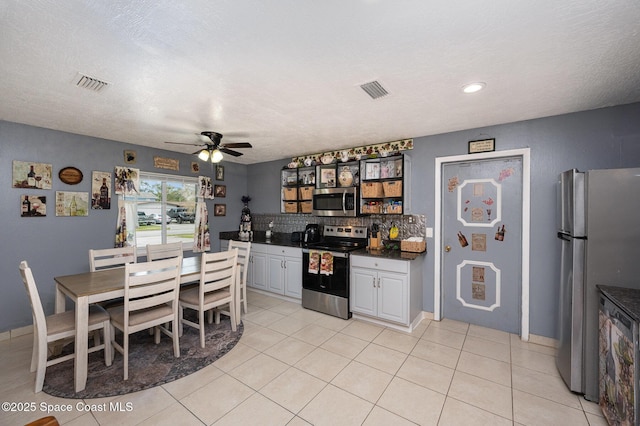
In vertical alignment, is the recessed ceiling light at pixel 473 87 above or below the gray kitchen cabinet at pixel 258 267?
above

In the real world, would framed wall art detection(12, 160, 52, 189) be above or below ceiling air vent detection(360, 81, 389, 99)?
below

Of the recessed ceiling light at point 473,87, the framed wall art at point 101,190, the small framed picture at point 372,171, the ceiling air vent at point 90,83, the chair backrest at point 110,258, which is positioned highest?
the recessed ceiling light at point 473,87

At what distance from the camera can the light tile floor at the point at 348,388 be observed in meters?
1.84

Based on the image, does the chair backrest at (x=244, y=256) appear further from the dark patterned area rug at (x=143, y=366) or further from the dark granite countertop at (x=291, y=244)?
the dark patterned area rug at (x=143, y=366)

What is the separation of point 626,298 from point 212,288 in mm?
3351

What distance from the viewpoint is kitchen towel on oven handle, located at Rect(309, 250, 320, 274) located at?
373 centimetres

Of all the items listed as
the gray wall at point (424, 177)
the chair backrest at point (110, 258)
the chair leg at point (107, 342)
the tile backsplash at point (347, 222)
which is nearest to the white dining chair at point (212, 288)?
the chair leg at point (107, 342)

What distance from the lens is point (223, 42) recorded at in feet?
5.14

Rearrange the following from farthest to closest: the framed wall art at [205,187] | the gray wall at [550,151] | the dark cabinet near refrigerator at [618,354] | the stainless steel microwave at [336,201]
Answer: the framed wall art at [205,187] < the stainless steel microwave at [336,201] < the gray wall at [550,151] < the dark cabinet near refrigerator at [618,354]

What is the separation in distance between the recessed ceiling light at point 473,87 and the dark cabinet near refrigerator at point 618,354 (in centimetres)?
172

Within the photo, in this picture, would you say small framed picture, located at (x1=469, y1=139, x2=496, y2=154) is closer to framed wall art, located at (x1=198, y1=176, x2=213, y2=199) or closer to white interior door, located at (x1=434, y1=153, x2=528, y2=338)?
white interior door, located at (x1=434, y1=153, x2=528, y2=338)

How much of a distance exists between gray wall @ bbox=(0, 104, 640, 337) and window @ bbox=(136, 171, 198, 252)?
410 millimetres

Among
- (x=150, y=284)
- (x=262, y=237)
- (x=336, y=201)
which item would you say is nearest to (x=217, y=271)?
(x=150, y=284)

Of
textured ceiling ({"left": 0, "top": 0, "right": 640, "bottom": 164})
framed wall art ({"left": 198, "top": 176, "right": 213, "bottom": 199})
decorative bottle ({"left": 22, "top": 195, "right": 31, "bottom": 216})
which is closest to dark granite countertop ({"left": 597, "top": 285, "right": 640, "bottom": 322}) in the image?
textured ceiling ({"left": 0, "top": 0, "right": 640, "bottom": 164})
